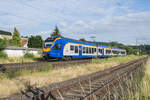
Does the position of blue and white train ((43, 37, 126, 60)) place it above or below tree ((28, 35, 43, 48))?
below

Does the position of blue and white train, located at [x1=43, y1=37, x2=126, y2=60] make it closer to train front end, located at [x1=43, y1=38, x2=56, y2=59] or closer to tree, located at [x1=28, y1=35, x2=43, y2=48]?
train front end, located at [x1=43, y1=38, x2=56, y2=59]

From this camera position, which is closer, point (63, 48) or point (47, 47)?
point (47, 47)

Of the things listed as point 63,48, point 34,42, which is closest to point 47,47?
point 63,48

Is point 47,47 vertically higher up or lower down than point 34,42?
lower down

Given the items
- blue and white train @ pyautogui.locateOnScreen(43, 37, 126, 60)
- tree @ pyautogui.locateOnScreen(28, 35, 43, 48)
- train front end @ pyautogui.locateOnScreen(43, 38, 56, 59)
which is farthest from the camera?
tree @ pyautogui.locateOnScreen(28, 35, 43, 48)

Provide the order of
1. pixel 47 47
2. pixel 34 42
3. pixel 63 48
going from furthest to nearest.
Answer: pixel 34 42, pixel 63 48, pixel 47 47

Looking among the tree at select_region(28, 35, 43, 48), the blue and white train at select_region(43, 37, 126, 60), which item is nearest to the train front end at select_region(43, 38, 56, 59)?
the blue and white train at select_region(43, 37, 126, 60)

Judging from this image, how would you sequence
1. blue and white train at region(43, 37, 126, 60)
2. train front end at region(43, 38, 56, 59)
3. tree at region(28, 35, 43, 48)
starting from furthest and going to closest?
tree at region(28, 35, 43, 48)
blue and white train at region(43, 37, 126, 60)
train front end at region(43, 38, 56, 59)

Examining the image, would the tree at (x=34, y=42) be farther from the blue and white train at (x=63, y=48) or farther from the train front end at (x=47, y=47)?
the train front end at (x=47, y=47)

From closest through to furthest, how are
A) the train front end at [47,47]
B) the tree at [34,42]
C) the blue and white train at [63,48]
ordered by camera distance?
the train front end at [47,47] < the blue and white train at [63,48] < the tree at [34,42]

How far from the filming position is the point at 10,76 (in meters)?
9.50

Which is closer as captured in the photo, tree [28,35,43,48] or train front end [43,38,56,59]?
train front end [43,38,56,59]

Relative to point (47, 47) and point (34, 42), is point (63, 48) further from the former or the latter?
point (34, 42)

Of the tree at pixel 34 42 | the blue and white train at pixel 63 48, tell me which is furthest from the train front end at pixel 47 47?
the tree at pixel 34 42
